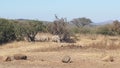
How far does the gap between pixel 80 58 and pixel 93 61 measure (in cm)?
122

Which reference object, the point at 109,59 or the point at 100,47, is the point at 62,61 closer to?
the point at 109,59

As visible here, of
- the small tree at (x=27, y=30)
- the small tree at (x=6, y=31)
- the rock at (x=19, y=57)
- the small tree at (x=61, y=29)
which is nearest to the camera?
the rock at (x=19, y=57)

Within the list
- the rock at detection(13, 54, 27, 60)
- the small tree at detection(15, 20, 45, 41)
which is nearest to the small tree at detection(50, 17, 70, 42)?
the small tree at detection(15, 20, 45, 41)

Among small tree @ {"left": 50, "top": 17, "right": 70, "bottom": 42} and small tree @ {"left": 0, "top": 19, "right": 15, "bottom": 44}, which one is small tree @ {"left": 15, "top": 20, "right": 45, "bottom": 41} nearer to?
small tree @ {"left": 0, "top": 19, "right": 15, "bottom": 44}

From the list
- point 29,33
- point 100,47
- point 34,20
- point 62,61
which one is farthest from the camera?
point 34,20

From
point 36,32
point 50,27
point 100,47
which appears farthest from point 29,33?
point 100,47

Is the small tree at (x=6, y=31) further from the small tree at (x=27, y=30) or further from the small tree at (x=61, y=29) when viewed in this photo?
the small tree at (x=61, y=29)

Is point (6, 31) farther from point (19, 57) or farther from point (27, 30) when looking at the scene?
point (19, 57)

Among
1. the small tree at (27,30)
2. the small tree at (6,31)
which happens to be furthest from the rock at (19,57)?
the small tree at (27,30)

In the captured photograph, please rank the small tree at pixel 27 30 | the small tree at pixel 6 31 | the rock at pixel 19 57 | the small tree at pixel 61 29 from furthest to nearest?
the small tree at pixel 61 29 → the small tree at pixel 27 30 → the small tree at pixel 6 31 → the rock at pixel 19 57

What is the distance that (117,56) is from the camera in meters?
20.9

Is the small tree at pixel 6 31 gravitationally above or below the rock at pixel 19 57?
above

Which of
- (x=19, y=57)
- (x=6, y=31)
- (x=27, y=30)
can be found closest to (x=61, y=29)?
(x=27, y=30)

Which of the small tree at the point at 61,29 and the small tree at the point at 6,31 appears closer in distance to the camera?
the small tree at the point at 6,31
